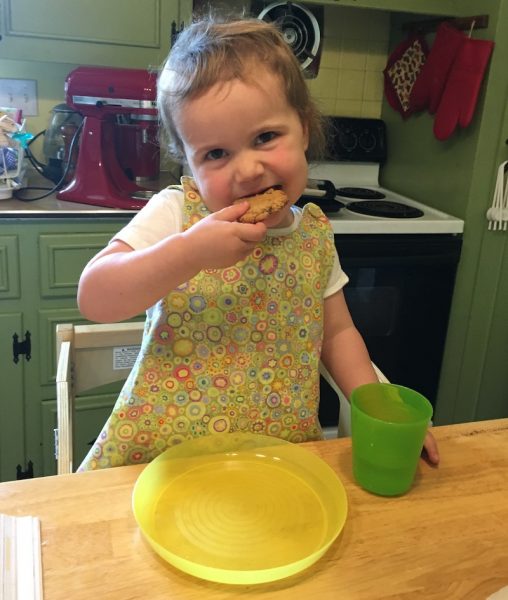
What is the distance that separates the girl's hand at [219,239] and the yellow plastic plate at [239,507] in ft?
0.78

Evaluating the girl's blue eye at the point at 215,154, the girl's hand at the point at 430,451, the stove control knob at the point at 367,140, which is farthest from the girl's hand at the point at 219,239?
the stove control knob at the point at 367,140

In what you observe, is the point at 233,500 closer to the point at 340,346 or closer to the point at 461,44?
the point at 340,346

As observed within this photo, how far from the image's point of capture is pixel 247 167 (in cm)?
83

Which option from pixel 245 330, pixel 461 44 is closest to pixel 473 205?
pixel 461 44

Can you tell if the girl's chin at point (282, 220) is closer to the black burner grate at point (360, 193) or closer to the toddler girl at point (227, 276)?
the toddler girl at point (227, 276)

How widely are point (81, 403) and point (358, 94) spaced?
5.24 feet

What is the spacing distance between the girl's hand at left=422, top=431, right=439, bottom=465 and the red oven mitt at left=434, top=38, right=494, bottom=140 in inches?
56.0

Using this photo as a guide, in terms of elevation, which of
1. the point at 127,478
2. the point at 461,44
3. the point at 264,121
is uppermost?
the point at 461,44

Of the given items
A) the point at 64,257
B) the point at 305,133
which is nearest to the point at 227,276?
the point at 305,133

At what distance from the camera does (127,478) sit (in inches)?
28.9

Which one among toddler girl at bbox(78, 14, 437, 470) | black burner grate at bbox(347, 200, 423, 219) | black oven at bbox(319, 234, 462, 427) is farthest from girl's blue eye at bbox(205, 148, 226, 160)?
black burner grate at bbox(347, 200, 423, 219)

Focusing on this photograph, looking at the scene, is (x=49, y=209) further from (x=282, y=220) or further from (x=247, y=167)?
(x=247, y=167)

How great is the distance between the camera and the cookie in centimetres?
78

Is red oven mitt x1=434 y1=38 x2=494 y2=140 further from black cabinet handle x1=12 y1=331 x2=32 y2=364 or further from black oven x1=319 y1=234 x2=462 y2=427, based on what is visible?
black cabinet handle x1=12 y1=331 x2=32 y2=364
